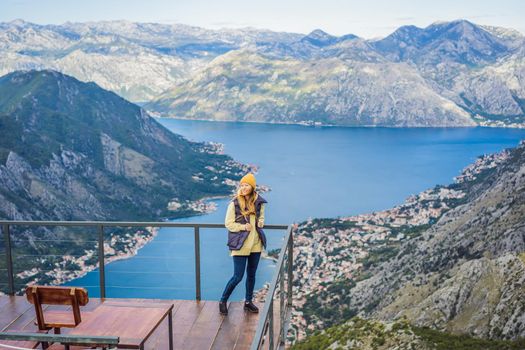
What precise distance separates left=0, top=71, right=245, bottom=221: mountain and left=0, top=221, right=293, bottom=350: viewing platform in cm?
6187

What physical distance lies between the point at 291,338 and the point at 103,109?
325 ft

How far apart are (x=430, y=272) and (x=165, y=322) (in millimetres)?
A: 36620

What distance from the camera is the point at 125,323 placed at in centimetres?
411

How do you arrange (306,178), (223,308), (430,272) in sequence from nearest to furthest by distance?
(223,308)
(430,272)
(306,178)

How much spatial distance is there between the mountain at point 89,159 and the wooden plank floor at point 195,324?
61.6 meters

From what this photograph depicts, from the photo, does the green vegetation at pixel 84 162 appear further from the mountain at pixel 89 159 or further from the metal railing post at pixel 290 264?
the metal railing post at pixel 290 264

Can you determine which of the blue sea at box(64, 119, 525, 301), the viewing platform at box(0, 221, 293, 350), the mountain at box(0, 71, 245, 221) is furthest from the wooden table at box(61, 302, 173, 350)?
the mountain at box(0, 71, 245, 221)

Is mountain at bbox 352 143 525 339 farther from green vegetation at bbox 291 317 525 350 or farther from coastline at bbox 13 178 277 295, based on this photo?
coastline at bbox 13 178 277 295

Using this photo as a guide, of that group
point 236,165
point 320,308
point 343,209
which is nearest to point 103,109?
point 236,165

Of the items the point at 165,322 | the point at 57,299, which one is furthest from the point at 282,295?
the point at 57,299

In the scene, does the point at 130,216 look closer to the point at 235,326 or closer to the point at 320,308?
the point at 320,308

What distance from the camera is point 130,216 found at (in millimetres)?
89000

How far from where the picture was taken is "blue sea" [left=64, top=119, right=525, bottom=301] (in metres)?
54.4

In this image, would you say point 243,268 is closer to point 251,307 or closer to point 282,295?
point 251,307
